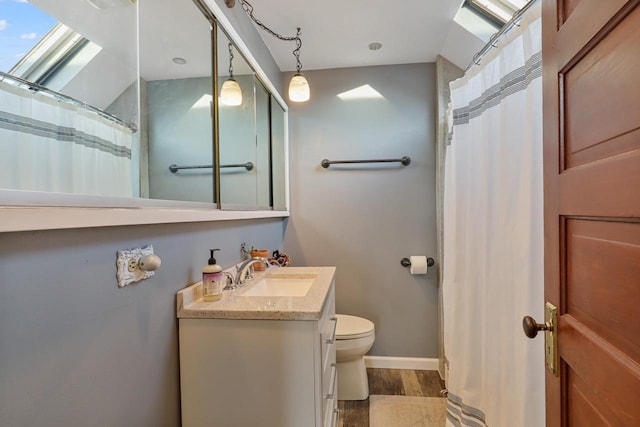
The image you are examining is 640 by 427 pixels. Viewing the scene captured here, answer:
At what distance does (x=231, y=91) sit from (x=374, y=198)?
1.37 meters

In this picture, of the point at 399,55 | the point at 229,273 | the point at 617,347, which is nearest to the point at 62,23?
the point at 229,273

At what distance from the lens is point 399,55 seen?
227 centimetres

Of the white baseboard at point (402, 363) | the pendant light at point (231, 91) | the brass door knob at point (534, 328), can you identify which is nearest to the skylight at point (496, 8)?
the pendant light at point (231, 91)

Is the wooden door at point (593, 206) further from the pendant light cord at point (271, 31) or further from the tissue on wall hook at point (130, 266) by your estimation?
the pendant light cord at point (271, 31)

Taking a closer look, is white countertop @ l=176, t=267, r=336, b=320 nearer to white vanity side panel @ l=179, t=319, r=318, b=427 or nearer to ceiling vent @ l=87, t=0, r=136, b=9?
white vanity side panel @ l=179, t=319, r=318, b=427

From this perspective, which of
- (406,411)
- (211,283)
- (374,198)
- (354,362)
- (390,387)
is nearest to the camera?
(211,283)

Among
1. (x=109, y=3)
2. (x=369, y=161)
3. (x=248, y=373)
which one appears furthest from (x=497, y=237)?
(x=109, y=3)

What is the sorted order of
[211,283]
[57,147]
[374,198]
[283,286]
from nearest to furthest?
[57,147]
[211,283]
[283,286]
[374,198]

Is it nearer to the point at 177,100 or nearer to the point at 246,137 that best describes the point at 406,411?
the point at 246,137

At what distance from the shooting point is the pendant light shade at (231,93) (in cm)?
145

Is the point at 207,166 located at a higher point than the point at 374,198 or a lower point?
higher

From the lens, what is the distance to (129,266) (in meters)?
0.83

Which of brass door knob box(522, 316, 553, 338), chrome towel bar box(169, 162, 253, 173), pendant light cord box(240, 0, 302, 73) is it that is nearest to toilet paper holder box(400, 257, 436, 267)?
chrome towel bar box(169, 162, 253, 173)

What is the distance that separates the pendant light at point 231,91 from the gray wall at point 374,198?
0.93 m
